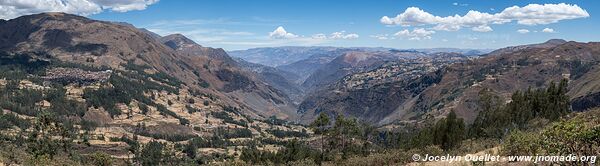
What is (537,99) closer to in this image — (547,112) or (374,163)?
(547,112)

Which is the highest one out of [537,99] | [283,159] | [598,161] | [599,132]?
[599,132]

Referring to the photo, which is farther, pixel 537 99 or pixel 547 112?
pixel 537 99

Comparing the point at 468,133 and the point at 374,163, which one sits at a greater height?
the point at 374,163

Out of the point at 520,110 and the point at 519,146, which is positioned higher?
the point at 519,146

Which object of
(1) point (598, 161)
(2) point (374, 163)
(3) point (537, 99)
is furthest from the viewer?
(3) point (537, 99)

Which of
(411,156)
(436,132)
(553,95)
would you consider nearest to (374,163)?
(411,156)

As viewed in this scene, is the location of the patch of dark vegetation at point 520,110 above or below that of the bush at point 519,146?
below

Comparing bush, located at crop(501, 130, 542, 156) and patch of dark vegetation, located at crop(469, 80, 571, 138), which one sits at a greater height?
bush, located at crop(501, 130, 542, 156)

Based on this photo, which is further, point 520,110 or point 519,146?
point 520,110

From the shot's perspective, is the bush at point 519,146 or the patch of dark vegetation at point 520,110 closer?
the bush at point 519,146

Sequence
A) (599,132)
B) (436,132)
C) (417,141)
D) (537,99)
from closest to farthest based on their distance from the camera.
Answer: (599,132), (436,132), (417,141), (537,99)

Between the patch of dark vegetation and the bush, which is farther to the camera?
the patch of dark vegetation
